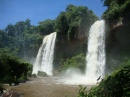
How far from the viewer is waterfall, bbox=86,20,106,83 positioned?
29.1 meters

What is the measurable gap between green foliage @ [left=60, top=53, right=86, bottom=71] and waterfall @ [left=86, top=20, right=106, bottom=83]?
144 centimetres

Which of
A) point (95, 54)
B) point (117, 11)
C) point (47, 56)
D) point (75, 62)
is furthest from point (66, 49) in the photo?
point (117, 11)

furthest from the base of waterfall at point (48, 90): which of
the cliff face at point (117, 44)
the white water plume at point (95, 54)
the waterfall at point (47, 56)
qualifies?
the waterfall at point (47, 56)

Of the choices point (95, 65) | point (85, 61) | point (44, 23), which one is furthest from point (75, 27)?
point (44, 23)

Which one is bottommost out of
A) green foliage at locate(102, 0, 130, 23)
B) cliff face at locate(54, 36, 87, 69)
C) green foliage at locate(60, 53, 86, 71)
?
green foliage at locate(60, 53, 86, 71)

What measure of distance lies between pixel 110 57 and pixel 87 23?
9394 millimetres

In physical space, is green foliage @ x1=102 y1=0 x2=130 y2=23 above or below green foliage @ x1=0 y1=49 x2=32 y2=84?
above

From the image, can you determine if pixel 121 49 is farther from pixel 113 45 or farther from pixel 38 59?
pixel 38 59

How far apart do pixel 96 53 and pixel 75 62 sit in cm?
564

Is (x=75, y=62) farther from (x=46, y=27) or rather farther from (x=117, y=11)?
(x=46, y=27)

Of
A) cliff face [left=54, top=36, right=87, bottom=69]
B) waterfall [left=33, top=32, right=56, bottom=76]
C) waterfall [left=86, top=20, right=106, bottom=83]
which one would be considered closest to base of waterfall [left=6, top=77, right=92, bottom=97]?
waterfall [left=86, top=20, right=106, bottom=83]

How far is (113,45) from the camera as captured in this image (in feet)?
99.9

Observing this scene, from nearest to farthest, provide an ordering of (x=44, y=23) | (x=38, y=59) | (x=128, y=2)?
(x=128, y=2), (x=38, y=59), (x=44, y=23)

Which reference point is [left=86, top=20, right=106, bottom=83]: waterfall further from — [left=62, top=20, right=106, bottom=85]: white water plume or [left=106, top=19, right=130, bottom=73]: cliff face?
[left=106, top=19, right=130, bottom=73]: cliff face
